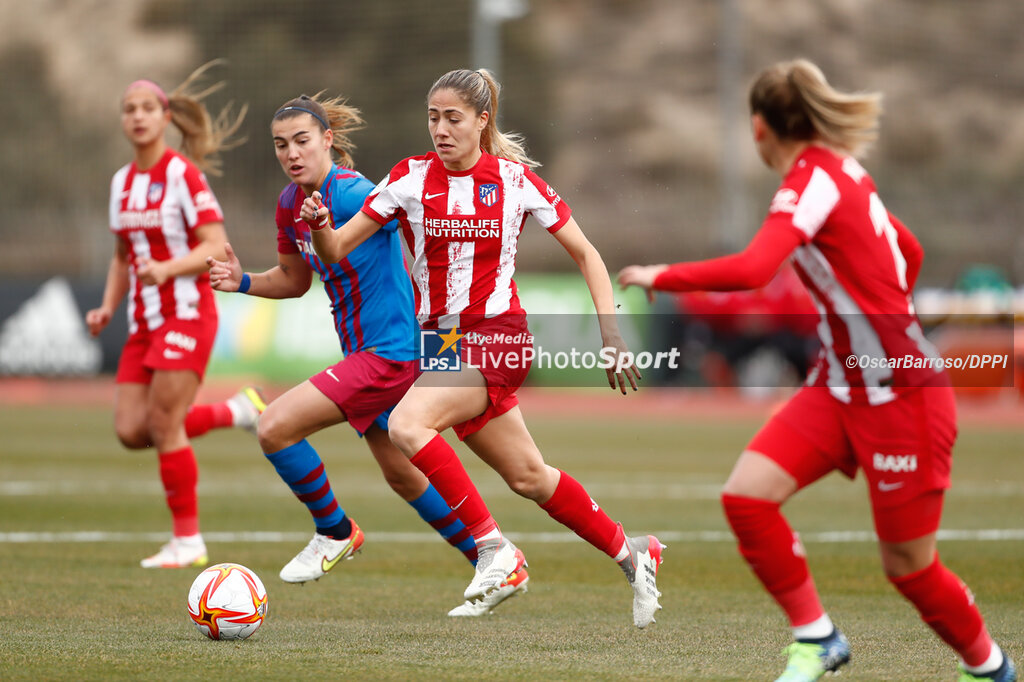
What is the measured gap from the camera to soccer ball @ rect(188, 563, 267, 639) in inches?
209

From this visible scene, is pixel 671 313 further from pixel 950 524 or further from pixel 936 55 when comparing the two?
pixel 936 55

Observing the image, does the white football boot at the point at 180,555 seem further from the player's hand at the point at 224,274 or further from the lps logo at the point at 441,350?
the lps logo at the point at 441,350

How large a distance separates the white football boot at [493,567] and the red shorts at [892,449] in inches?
69.6

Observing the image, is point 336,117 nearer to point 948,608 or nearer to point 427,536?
point 427,536

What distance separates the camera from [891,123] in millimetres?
51812

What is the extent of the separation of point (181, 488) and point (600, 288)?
10.7ft

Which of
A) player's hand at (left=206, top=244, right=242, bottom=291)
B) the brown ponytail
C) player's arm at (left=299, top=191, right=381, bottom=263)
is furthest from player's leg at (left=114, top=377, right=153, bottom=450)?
player's arm at (left=299, top=191, right=381, bottom=263)

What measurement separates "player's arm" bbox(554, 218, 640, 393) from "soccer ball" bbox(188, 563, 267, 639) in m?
1.65

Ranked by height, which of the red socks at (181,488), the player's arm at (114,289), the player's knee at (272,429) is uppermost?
the player's arm at (114,289)

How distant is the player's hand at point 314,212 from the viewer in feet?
17.7

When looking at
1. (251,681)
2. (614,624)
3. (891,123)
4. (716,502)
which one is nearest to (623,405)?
(716,502)

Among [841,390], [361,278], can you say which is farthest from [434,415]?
[841,390]

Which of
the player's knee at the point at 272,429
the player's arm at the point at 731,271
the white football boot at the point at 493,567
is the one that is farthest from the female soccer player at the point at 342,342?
the player's arm at the point at 731,271

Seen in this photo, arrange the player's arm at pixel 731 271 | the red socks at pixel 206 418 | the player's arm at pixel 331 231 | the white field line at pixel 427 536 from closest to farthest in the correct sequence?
the player's arm at pixel 731 271 → the player's arm at pixel 331 231 → the white field line at pixel 427 536 → the red socks at pixel 206 418
